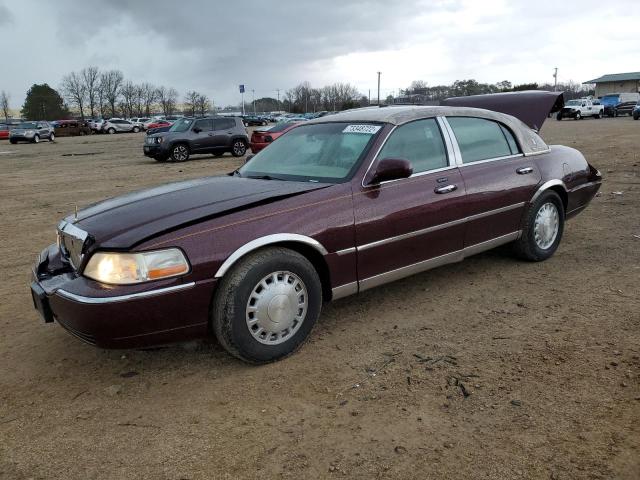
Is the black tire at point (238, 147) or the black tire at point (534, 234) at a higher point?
the black tire at point (238, 147)

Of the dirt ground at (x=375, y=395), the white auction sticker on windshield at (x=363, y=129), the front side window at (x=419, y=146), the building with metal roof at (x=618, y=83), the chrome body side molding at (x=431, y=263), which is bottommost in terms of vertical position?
the dirt ground at (x=375, y=395)

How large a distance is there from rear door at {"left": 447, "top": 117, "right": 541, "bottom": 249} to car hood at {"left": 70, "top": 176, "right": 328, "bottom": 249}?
57.2 inches

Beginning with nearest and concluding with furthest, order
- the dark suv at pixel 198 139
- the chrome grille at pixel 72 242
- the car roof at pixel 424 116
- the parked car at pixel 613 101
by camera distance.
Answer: the chrome grille at pixel 72 242, the car roof at pixel 424 116, the dark suv at pixel 198 139, the parked car at pixel 613 101

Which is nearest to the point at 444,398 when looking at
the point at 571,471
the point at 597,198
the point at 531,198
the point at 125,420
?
the point at 571,471

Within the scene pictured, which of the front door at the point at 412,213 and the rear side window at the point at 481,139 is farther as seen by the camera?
the rear side window at the point at 481,139

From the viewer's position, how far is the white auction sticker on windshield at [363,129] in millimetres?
3977

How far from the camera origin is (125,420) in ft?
9.19

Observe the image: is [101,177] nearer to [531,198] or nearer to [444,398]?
[531,198]

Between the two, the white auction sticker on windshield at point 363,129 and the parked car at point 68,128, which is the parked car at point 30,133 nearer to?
the parked car at point 68,128

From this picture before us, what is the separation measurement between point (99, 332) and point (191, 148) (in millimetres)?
17105

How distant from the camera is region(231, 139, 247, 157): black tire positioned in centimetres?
2016

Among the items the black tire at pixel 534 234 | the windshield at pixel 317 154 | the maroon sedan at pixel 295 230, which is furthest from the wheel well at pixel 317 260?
the black tire at pixel 534 234

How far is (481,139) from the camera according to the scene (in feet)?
15.2

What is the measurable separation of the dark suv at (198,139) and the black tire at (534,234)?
15581 mm
